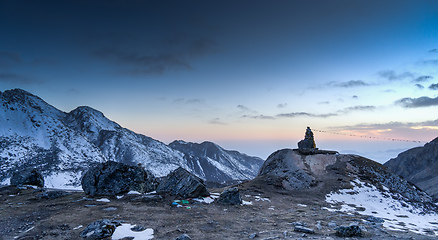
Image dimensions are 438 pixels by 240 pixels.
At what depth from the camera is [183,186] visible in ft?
93.9

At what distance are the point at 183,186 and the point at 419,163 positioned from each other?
705ft

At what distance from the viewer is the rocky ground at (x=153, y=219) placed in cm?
1567

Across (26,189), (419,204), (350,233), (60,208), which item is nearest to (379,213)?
(419,204)

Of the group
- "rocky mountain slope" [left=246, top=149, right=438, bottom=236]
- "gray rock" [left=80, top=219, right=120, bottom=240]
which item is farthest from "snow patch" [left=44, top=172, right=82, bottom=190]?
"gray rock" [left=80, top=219, right=120, bottom=240]

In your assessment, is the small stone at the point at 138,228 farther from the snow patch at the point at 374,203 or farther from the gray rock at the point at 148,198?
the snow patch at the point at 374,203

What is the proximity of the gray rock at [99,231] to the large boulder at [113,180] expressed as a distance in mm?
12441

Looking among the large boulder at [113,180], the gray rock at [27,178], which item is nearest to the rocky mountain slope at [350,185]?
the large boulder at [113,180]

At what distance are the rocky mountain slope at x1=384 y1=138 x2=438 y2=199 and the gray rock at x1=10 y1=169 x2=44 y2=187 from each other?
187 metres

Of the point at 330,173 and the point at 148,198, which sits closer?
the point at 148,198

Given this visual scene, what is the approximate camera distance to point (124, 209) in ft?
70.9

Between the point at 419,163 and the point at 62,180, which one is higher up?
the point at 419,163

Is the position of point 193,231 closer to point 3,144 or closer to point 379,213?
point 379,213

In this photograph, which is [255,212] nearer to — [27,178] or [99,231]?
[99,231]

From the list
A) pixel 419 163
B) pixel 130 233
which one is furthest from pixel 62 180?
pixel 419 163
